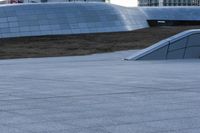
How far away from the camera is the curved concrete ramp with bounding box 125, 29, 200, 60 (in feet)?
79.0

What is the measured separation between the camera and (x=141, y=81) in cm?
1367

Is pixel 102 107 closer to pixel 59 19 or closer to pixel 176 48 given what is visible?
pixel 176 48

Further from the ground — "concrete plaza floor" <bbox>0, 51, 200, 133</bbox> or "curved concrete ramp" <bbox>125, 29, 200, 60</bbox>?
"concrete plaza floor" <bbox>0, 51, 200, 133</bbox>

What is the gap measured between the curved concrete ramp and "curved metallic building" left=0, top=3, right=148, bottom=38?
82.7 feet

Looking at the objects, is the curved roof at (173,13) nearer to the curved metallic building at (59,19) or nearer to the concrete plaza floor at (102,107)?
the curved metallic building at (59,19)

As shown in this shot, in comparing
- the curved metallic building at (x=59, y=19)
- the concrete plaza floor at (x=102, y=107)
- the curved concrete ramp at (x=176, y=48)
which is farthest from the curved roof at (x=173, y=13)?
the concrete plaza floor at (x=102, y=107)

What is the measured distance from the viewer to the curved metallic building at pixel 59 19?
48.5m

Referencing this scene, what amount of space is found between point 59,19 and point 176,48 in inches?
1042

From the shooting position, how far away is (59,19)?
49844mm

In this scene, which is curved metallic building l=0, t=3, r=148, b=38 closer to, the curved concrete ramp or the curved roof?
the curved roof

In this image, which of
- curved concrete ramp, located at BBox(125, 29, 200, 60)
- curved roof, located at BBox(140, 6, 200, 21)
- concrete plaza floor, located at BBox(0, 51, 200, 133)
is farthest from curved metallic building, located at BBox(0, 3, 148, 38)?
concrete plaza floor, located at BBox(0, 51, 200, 133)

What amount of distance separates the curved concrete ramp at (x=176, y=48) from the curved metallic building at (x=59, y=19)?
25.2 metres

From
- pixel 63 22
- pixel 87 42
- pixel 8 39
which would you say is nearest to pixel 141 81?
pixel 87 42

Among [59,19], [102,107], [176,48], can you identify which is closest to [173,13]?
[59,19]
